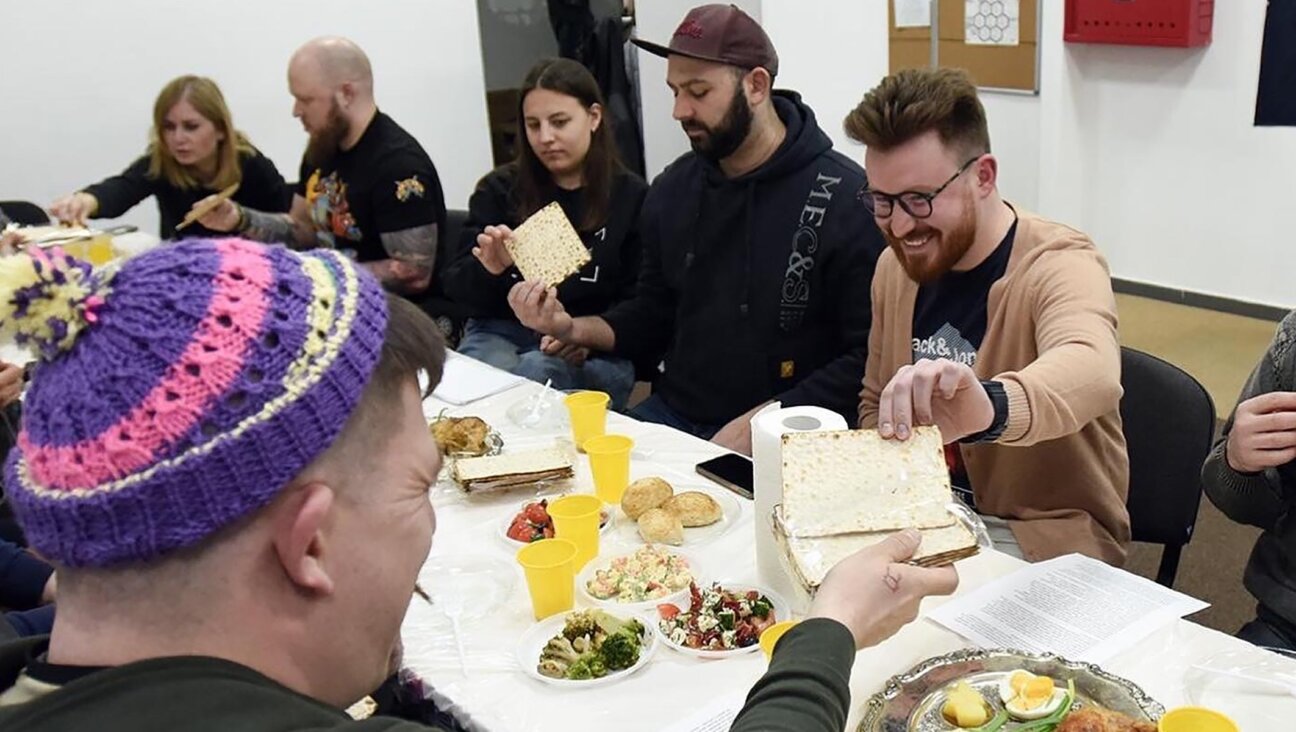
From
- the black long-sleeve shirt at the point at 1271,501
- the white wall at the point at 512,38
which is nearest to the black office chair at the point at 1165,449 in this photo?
the black long-sleeve shirt at the point at 1271,501

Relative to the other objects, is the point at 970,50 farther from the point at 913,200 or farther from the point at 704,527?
the point at 704,527

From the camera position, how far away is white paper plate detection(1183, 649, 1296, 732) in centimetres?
126

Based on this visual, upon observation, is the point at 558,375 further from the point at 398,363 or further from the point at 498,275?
the point at 398,363

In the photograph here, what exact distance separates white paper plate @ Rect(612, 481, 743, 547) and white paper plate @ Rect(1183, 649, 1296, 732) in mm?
753

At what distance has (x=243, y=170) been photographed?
4.41m

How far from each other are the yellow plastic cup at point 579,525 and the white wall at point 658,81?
415 centimetres

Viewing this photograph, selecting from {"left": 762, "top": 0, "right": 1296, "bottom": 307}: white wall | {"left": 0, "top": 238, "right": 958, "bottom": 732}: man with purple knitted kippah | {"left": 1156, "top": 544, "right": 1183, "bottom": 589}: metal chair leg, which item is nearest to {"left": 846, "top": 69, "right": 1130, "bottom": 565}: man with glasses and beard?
{"left": 1156, "top": 544, "right": 1183, "bottom": 589}: metal chair leg

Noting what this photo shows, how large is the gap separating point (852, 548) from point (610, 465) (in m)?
0.66

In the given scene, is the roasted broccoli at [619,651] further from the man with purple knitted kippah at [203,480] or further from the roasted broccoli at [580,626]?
the man with purple knitted kippah at [203,480]

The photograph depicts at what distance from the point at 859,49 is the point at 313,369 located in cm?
544

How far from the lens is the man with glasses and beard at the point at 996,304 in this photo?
1.90m

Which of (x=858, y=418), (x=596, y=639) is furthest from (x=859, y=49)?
(x=596, y=639)

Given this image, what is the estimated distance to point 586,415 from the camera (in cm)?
221

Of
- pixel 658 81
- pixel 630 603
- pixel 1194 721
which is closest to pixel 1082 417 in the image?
pixel 1194 721
